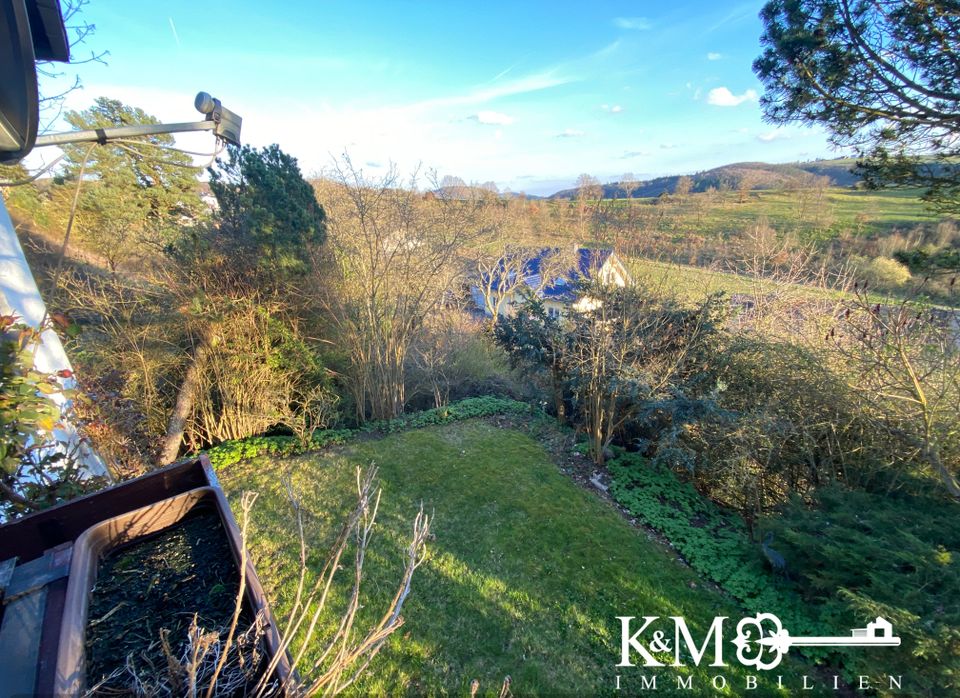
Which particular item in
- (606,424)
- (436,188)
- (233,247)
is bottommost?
(606,424)

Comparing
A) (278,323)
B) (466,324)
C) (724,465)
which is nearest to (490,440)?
(724,465)

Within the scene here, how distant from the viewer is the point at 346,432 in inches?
256

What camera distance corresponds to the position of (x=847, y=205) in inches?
544

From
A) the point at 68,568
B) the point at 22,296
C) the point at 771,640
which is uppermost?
the point at 22,296

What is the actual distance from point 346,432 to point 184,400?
2.43 m

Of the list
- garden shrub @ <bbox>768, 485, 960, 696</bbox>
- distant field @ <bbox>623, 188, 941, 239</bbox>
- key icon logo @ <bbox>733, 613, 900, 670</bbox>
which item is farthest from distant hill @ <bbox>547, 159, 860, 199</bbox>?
key icon logo @ <bbox>733, 613, 900, 670</bbox>

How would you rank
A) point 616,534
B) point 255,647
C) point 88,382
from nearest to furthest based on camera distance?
point 255,647 < point 616,534 < point 88,382

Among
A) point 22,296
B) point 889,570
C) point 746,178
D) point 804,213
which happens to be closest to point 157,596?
point 22,296

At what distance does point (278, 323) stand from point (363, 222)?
7.01 feet

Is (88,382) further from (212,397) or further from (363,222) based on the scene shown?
(363,222)

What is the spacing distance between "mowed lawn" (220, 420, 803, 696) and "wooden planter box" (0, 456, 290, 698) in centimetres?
183

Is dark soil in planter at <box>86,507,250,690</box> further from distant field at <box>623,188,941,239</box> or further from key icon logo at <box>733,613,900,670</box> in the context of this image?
distant field at <box>623,188,941,239</box>

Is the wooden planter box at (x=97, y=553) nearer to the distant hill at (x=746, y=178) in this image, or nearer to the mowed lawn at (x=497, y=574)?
the mowed lawn at (x=497, y=574)

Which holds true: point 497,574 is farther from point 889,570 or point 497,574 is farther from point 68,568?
point 68,568
